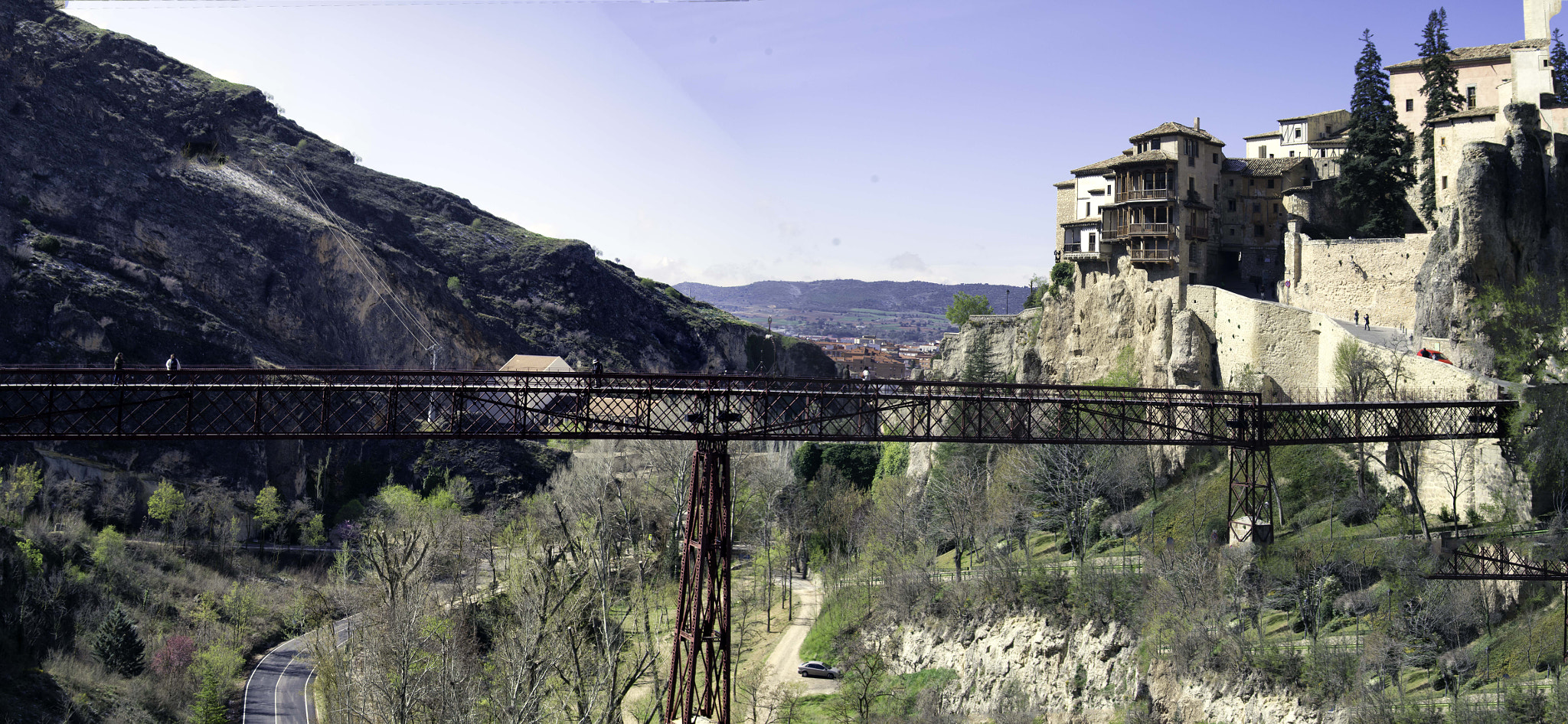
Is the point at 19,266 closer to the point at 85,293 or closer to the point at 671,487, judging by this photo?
the point at 85,293

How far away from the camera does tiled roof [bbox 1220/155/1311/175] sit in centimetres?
5891

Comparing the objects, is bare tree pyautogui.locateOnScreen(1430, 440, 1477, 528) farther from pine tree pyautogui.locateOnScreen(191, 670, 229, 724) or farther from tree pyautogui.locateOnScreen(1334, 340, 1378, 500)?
pine tree pyautogui.locateOnScreen(191, 670, 229, 724)

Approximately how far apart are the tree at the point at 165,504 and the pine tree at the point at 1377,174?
65.3 meters

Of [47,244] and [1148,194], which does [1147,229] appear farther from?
[47,244]

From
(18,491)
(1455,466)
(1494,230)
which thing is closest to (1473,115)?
(1494,230)

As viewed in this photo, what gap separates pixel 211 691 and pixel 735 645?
2174cm

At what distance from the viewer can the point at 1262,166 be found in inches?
2343

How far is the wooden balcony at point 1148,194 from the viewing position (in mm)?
55312

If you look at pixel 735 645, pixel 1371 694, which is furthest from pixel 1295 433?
pixel 735 645

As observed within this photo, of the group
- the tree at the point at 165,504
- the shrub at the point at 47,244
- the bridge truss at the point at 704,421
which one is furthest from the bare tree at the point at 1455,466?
the shrub at the point at 47,244

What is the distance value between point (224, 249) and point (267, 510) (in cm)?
3315

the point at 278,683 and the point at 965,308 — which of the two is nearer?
the point at 278,683

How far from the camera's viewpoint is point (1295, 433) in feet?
119

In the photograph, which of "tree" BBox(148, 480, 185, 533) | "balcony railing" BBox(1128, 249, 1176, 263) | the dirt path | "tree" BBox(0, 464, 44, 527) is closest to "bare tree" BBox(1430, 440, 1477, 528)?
"balcony railing" BBox(1128, 249, 1176, 263)
